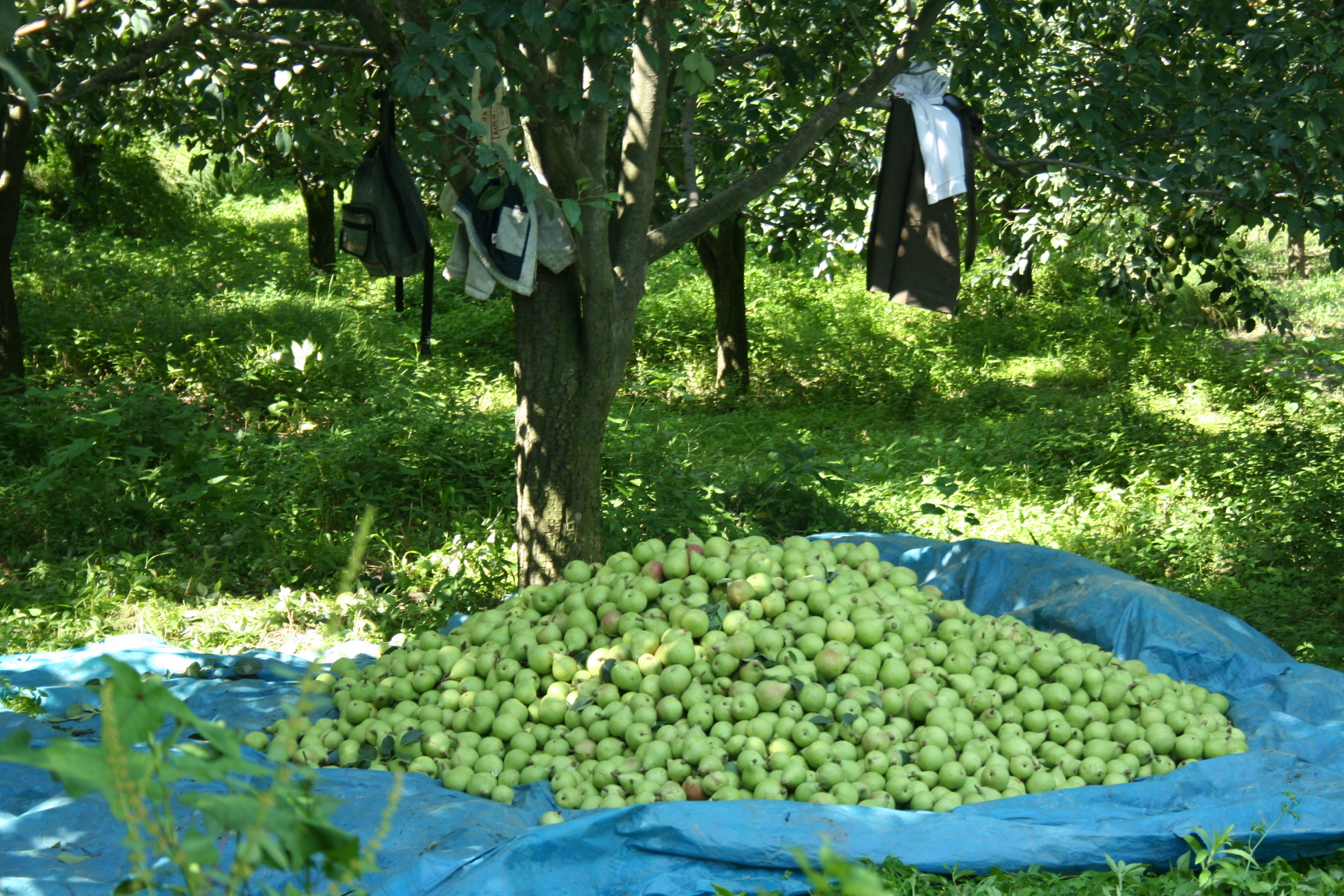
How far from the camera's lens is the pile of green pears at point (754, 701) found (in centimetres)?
306

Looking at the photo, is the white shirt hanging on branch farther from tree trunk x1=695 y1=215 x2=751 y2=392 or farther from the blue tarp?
tree trunk x1=695 y1=215 x2=751 y2=392

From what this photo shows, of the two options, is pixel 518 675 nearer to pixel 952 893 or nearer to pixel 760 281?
pixel 952 893

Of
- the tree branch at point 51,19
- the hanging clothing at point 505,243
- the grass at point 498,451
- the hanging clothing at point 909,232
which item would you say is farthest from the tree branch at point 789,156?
the tree branch at point 51,19

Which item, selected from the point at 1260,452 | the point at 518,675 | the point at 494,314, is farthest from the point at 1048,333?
the point at 518,675

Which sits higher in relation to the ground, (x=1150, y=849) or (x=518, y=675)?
(x=518, y=675)

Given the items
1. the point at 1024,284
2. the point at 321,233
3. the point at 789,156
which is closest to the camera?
the point at 789,156

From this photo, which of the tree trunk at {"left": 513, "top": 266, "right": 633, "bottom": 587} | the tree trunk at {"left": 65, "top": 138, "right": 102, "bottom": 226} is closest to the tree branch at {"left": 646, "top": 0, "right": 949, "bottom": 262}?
the tree trunk at {"left": 513, "top": 266, "right": 633, "bottom": 587}

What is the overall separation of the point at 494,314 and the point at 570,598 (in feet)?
26.4

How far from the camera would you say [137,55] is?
409 cm

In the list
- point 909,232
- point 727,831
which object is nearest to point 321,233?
point 909,232

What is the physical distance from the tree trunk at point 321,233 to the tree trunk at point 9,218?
487cm

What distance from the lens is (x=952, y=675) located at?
3.43m

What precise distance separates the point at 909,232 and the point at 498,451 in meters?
3.06

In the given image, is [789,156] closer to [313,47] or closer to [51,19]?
[313,47]
